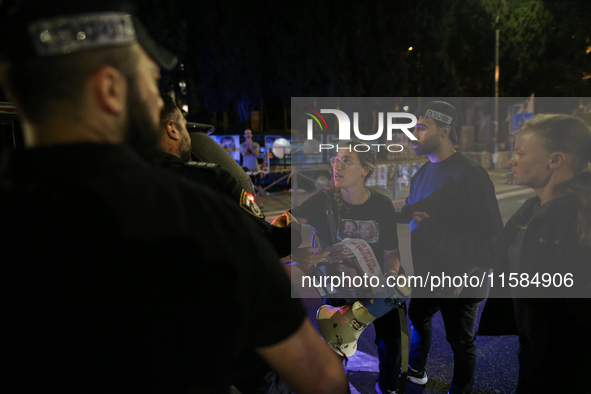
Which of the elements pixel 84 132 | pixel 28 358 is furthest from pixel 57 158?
pixel 28 358

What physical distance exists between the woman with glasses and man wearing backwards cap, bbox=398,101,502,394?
0.23 m

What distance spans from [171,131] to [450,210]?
1.84 metres

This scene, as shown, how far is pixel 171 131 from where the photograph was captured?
2150 mm

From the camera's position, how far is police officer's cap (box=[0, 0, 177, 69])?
72 centimetres

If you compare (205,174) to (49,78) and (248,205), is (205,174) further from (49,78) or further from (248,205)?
(49,78)

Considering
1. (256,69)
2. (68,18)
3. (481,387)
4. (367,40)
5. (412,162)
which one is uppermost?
(367,40)

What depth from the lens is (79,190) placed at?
0.70 metres

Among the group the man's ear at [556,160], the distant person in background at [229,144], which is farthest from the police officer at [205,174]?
the distant person in background at [229,144]

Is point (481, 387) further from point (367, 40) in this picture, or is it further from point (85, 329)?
point (367, 40)

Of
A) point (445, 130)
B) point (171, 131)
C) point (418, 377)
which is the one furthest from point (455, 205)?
point (171, 131)

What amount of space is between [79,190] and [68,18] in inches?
12.9

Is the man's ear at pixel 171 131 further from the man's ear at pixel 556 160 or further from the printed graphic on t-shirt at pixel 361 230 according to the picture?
the man's ear at pixel 556 160

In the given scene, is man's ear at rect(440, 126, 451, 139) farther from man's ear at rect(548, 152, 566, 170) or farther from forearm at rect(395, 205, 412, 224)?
man's ear at rect(548, 152, 566, 170)

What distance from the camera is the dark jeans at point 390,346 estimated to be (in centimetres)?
269
